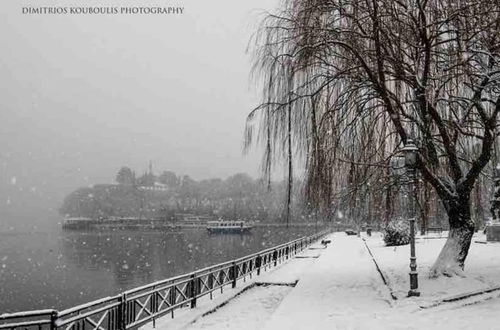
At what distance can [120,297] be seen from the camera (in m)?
10.3

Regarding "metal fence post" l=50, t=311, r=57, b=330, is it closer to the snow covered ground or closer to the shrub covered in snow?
the snow covered ground

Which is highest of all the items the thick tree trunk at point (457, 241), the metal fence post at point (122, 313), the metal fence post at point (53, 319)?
the thick tree trunk at point (457, 241)

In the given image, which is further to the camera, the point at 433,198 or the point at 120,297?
the point at 433,198

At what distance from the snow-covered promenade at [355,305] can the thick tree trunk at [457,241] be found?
1.28 ft

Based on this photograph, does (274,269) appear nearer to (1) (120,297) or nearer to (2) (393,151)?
(2) (393,151)

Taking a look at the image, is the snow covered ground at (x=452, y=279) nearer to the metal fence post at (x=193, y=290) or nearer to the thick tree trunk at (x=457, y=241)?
the thick tree trunk at (x=457, y=241)

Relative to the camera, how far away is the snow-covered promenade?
10180 millimetres

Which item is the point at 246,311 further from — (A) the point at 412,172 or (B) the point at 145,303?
(A) the point at 412,172

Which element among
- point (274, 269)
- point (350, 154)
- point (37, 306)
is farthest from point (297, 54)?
point (37, 306)

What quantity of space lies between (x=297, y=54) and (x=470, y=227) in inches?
259

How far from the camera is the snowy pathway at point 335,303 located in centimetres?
1069

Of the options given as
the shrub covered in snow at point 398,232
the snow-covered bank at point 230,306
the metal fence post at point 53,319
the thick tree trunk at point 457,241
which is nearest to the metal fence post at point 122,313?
the snow-covered bank at point 230,306

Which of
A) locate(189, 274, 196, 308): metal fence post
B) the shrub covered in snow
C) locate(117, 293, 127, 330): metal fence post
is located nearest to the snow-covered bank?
locate(189, 274, 196, 308): metal fence post

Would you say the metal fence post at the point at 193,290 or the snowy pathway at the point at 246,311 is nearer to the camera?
the snowy pathway at the point at 246,311
